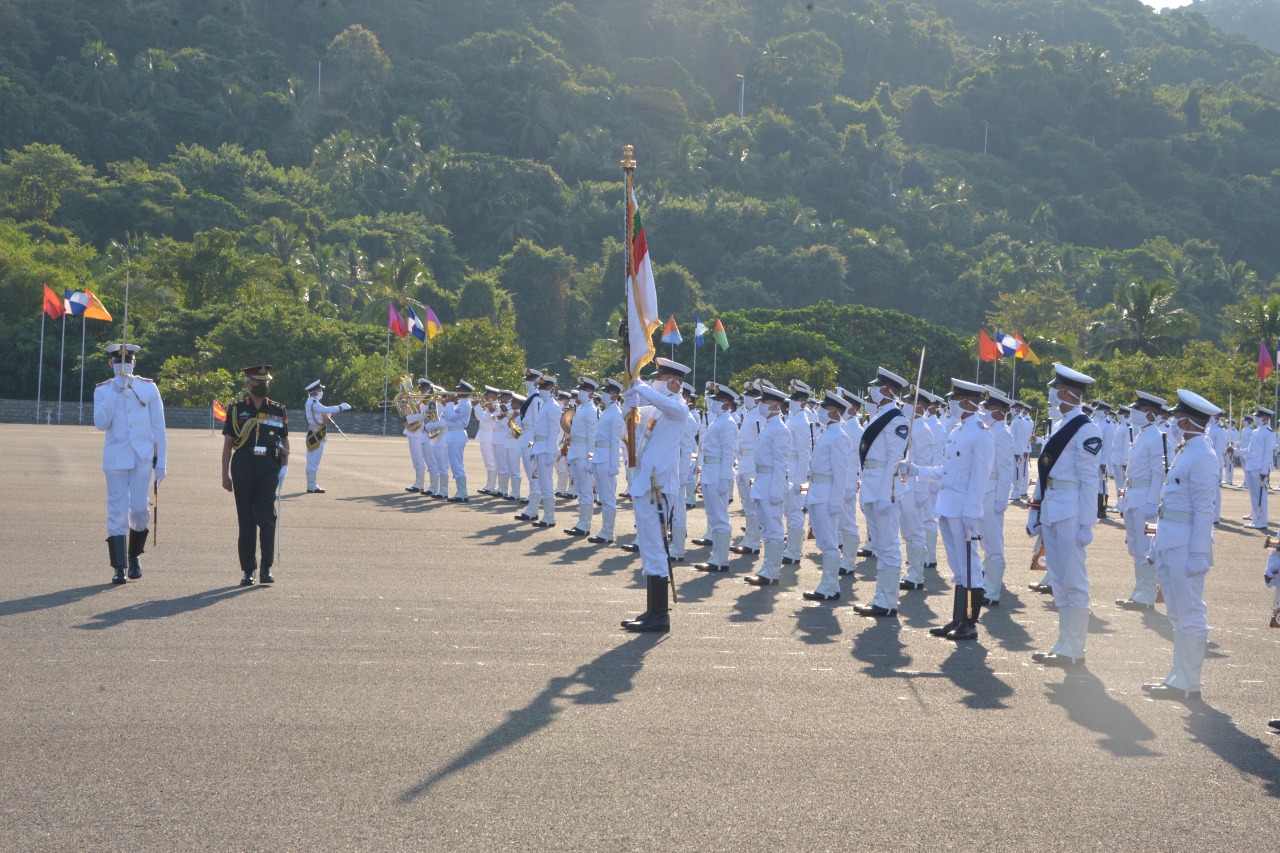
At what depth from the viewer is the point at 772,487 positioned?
13898 millimetres

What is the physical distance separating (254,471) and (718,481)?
16.6 ft

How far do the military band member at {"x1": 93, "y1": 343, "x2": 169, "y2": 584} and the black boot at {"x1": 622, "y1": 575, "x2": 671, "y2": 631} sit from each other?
184 inches

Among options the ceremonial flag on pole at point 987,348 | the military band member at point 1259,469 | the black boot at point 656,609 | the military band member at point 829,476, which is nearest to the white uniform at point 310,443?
the military band member at point 829,476

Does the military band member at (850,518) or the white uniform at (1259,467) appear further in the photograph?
the white uniform at (1259,467)

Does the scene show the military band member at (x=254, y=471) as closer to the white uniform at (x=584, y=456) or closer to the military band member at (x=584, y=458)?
the military band member at (x=584, y=458)

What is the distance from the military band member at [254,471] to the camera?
12.1 meters

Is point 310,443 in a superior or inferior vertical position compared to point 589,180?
inferior

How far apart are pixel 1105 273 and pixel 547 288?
44.5 meters

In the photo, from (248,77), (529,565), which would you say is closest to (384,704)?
(529,565)

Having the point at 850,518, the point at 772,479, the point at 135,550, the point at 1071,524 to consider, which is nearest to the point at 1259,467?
the point at 850,518

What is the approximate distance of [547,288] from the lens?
92.5 m

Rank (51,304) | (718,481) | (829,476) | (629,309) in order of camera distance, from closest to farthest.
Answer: (629,309) < (829,476) < (718,481) < (51,304)

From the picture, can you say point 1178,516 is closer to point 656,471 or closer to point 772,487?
point 656,471

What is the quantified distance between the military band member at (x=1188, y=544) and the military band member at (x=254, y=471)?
730 cm
